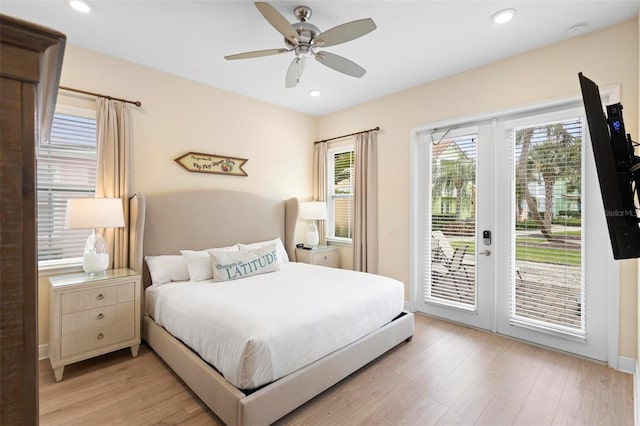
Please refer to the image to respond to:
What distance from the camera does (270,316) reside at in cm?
204

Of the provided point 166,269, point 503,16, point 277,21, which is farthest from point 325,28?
point 166,269

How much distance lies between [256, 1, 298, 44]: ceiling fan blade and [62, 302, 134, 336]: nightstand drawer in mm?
2582

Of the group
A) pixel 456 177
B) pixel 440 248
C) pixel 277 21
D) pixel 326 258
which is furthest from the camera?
pixel 326 258

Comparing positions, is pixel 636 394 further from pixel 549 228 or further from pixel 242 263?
pixel 242 263

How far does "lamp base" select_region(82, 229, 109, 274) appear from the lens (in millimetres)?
2660

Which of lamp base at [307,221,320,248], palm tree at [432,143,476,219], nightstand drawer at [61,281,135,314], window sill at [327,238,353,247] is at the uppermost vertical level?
palm tree at [432,143,476,219]

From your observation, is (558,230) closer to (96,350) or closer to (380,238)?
(380,238)

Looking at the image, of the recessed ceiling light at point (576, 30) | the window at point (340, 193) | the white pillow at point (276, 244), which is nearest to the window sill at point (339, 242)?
the window at point (340, 193)

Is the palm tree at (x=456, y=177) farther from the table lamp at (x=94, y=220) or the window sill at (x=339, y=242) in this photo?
the table lamp at (x=94, y=220)

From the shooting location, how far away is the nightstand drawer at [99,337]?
2.42 m

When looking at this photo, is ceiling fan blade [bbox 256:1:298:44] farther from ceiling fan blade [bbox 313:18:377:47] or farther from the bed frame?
the bed frame

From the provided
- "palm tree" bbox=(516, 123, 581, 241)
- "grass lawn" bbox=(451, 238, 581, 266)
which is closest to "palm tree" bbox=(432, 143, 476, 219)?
"palm tree" bbox=(516, 123, 581, 241)

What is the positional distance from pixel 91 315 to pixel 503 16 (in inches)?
161

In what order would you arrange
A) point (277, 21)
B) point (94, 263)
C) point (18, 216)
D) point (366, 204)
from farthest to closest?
point (366, 204) < point (94, 263) < point (277, 21) < point (18, 216)
